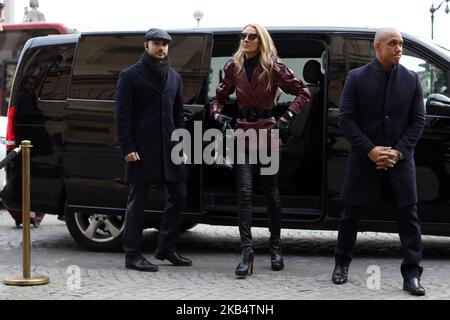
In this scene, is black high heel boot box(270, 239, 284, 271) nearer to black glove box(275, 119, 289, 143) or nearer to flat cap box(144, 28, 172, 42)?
black glove box(275, 119, 289, 143)

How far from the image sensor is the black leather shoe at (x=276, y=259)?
6.69m

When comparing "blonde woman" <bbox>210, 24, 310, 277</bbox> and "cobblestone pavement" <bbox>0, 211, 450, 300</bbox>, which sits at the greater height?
"blonde woman" <bbox>210, 24, 310, 277</bbox>

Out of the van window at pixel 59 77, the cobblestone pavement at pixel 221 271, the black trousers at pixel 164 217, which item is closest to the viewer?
the cobblestone pavement at pixel 221 271

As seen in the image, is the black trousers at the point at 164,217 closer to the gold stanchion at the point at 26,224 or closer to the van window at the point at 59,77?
the gold stanchion at the point at 26,224

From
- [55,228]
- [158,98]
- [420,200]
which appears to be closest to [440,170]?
[420,200]

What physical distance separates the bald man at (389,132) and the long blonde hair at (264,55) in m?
0.81

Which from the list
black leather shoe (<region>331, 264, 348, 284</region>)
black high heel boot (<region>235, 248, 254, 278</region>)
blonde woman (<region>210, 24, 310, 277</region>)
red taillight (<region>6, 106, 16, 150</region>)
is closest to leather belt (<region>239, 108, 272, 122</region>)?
blonde woman (<region>210, 24, 310, 277</region>)

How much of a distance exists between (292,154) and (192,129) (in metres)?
0.88

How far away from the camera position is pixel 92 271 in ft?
21.9

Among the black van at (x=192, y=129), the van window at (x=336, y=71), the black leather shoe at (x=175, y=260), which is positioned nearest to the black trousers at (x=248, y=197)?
the black van at (x=192, y=129)

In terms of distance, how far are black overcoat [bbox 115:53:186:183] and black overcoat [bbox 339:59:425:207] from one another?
1.47 m

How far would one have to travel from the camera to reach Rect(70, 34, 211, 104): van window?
7.37 m

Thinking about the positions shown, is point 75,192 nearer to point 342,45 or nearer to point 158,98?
point 158,98
